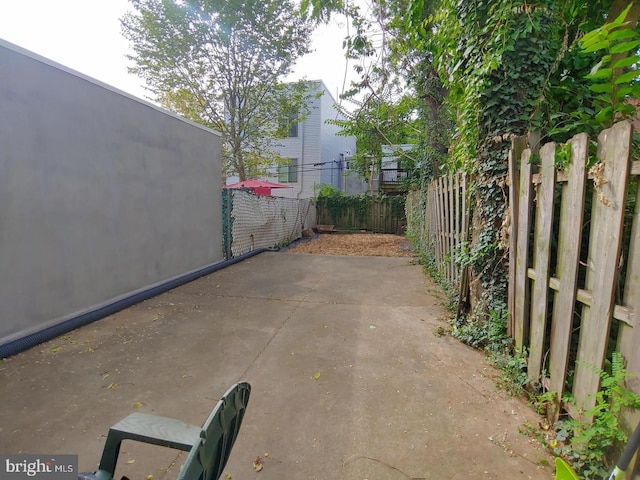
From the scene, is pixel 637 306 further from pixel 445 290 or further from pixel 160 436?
pixel 445 290

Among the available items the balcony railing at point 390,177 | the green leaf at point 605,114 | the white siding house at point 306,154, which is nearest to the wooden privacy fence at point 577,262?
the green leaf at point 605,114

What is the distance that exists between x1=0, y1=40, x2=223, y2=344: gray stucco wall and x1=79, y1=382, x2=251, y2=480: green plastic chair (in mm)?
3105

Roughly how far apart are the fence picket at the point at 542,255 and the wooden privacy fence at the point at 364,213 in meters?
13.9

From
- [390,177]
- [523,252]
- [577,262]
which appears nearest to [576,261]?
[577,262]

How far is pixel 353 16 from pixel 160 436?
21.1 ft

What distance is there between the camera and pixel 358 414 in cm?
207

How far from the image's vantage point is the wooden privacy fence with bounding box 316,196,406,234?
1614 centimetres

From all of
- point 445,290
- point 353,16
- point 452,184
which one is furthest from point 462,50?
point 353,16

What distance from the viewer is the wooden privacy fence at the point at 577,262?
1461mm

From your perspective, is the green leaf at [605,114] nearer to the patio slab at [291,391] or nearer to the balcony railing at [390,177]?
the patio slab at [291,391]

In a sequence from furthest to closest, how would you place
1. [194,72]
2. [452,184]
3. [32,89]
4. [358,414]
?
[194,72], [452,184], [32,89], [358,414]

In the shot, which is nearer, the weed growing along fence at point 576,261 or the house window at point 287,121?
the weed growing along fence at point 576,261

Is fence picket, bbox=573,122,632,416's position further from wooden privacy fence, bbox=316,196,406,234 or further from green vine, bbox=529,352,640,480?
wooden privacy fence, bbox=316,196,406,234

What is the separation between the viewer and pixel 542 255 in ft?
6.87
